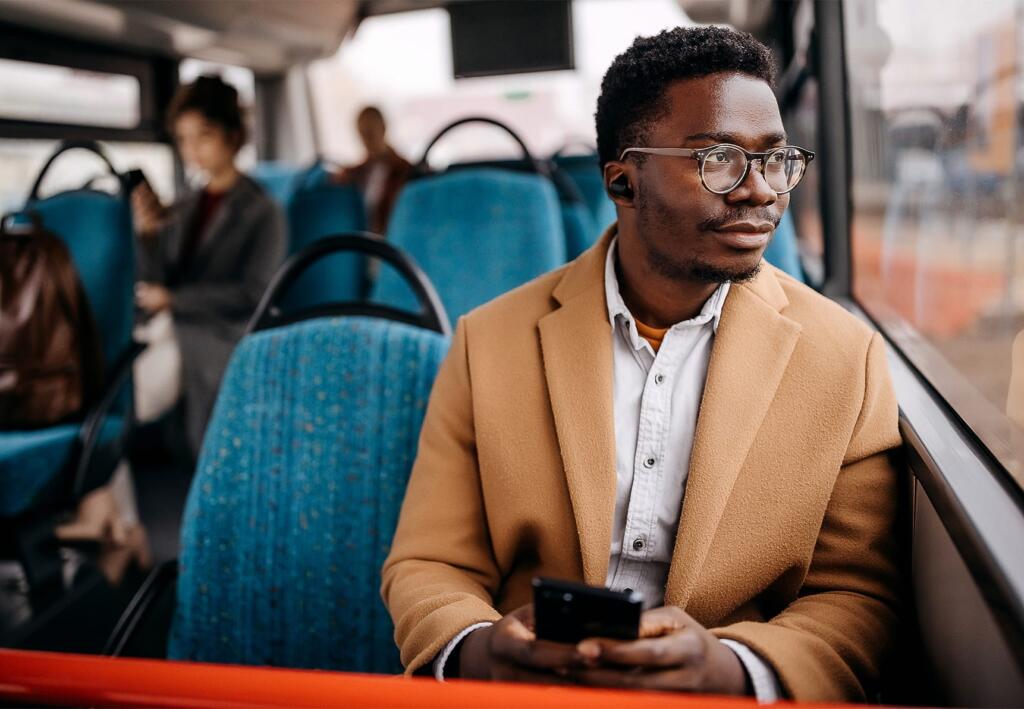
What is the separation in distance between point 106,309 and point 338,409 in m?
1.52

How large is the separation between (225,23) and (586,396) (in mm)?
3851

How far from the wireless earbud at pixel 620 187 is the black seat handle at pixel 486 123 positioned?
1.19m

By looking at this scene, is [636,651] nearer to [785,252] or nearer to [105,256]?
[785,252]

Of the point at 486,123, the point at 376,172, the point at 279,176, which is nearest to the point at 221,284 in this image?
the point at 486,123

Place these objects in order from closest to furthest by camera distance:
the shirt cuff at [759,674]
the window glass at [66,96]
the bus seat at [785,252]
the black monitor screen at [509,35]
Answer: the shirt cuff at [759,674]
the bus seat at [785,252]
the black monitor screen at [509,35]
the window glass at [66,96]

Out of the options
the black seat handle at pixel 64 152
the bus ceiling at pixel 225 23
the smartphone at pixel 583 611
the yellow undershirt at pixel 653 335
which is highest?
the bus ceiling at pixel 225 23

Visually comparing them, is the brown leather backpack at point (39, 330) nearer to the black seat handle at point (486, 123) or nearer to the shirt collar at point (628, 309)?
the black seat handle at point (486, 123)

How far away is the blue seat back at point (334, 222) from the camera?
305cm

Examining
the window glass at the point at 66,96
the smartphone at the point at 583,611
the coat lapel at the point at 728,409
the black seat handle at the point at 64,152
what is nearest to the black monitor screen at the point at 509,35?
the black seat handle at the point at 64,152

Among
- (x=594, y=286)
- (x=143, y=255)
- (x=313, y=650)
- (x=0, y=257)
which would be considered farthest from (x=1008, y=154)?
(x=143, y=255)

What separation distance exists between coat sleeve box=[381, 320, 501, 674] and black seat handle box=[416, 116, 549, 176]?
1197mm

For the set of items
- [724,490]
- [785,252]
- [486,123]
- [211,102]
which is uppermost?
[211,102]

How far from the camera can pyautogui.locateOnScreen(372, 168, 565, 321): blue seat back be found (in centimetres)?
193

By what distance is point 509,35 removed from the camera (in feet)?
9.57
